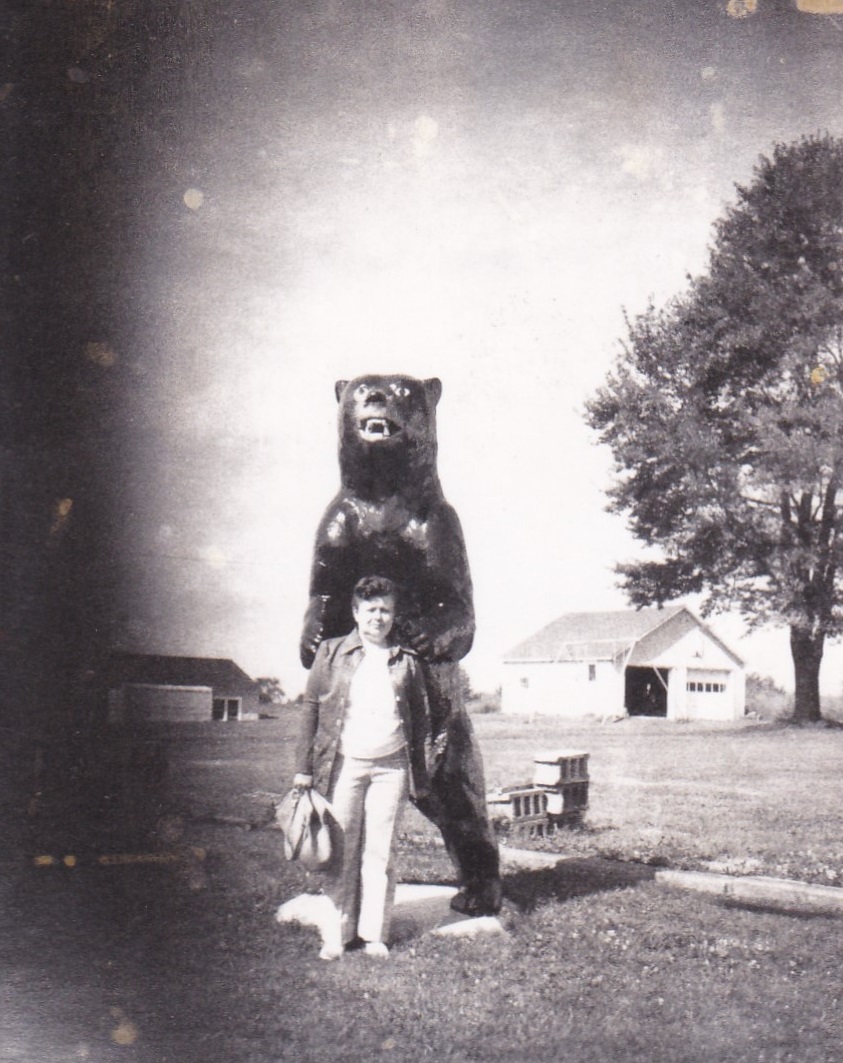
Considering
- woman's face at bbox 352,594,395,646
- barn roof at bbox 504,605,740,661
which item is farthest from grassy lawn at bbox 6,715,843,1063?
woman's face at bbox 352,594,395,646

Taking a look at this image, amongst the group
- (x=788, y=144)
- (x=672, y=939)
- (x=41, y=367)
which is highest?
(x=788, y=144)

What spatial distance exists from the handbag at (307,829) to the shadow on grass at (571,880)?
0.72m

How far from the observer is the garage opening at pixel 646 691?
3271 mm

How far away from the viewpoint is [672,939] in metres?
2.58

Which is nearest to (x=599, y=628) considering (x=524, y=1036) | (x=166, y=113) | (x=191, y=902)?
(x=524, y=1036)

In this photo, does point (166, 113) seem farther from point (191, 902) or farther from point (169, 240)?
point (191, 902)

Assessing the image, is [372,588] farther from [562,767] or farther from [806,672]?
[806,672]

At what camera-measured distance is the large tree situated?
9.85ft

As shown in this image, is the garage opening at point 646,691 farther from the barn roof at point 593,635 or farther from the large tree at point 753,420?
the large tree at point 753,420

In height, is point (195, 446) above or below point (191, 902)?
above

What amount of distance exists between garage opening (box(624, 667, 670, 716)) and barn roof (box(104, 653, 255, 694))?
1341 millimetres

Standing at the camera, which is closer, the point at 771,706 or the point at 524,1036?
the point at 524,1036

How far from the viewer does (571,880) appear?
122 inches

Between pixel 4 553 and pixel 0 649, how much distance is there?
0.32m
